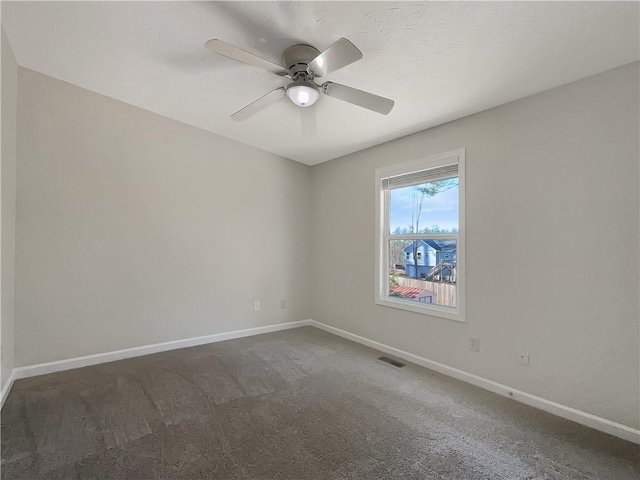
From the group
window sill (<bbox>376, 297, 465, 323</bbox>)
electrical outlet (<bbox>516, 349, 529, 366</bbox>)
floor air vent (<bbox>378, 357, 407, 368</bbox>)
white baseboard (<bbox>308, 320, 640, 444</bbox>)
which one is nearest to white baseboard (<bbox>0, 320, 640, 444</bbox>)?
white baseboard (<bbox>308, 320, 640, 444</bbox>)

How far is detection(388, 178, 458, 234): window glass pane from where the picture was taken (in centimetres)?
280

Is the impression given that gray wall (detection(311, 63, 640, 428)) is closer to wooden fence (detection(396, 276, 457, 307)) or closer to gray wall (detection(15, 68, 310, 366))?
wooden fence (detection(396, 276, 457, 307))

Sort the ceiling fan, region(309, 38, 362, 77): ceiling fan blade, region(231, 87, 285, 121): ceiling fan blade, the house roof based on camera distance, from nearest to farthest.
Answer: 1. region(309, 38, 362, 77): ceiling fan blade
2. the ceiling fan
3. region(231, 87, 285, 121): ceiling fan blade
4. the house roof

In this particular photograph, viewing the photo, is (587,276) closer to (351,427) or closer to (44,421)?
(351,427)

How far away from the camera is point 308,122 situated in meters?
2.91

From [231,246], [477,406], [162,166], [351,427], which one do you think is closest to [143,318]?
[231,246]

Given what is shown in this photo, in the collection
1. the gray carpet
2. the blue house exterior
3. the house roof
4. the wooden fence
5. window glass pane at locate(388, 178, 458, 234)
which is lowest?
the gray carpet

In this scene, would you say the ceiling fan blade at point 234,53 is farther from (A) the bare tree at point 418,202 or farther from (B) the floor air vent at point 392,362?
(B) the floor air vent at point 392,362

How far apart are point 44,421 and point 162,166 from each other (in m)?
2.40

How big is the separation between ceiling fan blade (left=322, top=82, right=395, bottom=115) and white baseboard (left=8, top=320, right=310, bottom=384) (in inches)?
118

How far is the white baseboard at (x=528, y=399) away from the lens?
1.81 metres

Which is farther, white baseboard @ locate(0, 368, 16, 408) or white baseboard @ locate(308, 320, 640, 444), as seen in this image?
white baseboard @ locate(0, 368, 16, 408)

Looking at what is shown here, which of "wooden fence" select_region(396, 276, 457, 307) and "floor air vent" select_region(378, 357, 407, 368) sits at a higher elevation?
"wooden fence" select_region(396, 276, 457, 307)

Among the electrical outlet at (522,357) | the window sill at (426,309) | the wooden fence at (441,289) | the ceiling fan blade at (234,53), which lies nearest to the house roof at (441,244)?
the wooden fence at (441,289)
